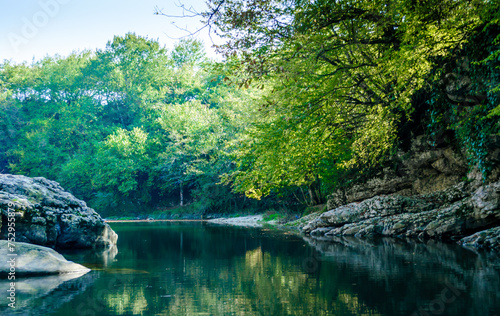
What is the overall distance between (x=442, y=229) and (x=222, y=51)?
7.03 metres

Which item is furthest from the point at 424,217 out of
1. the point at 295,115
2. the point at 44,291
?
the point at 44,291

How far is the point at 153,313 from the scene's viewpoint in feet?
13.4

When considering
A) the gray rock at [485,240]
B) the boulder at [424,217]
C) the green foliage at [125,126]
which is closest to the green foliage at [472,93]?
the boulder at [424,217]

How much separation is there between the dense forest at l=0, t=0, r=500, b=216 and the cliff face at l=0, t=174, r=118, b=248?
5148 millimetres

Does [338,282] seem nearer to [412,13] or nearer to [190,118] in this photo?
[412,13]

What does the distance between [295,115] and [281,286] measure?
7.79 metres

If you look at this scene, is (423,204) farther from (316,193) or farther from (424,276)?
(316,193)

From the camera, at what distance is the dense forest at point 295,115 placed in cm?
925

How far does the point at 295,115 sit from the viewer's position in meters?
12.5

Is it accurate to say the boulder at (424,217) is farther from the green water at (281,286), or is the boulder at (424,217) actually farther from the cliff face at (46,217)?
the cliff face at (46,217)

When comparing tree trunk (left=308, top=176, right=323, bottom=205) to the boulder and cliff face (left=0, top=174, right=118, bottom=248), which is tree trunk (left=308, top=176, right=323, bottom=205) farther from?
cliff face (left=0, top=174, right=118, bottom=248)

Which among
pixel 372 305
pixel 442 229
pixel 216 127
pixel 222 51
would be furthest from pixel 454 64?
pixel 216 127

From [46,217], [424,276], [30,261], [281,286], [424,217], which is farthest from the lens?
[424,217]

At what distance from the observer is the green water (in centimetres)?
415
